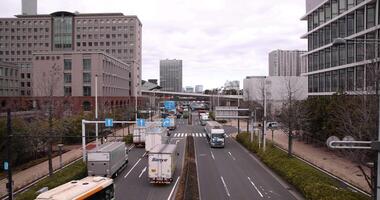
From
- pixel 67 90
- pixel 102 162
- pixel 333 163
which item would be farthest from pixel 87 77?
pixel 333 163

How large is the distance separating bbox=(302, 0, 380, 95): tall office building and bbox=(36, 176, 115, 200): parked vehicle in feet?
87.4

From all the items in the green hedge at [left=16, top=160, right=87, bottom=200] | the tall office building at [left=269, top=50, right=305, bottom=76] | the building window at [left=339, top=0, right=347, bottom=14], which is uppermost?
the tall office building at [left=269, top=50, right=305, bottom=76]

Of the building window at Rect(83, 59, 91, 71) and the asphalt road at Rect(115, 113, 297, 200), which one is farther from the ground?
the building window at Rect(83, 59, 91, 71)

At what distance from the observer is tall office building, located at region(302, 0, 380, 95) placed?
→ 4112 cm

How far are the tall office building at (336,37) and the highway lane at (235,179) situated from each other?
13381mm

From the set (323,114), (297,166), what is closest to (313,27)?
(323,114)

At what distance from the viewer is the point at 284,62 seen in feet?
→ 532

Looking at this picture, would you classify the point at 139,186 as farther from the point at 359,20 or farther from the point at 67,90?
the point at 67,90

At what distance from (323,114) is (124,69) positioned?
74505 mm

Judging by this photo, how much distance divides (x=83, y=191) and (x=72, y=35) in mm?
111500

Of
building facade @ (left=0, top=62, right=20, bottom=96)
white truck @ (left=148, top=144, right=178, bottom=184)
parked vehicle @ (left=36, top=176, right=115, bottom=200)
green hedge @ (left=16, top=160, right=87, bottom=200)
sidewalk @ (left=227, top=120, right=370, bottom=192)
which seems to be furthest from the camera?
building facade @ (left=0, top=62, right=20, bottom=96)

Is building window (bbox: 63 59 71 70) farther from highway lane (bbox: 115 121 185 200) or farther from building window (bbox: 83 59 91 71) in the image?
highway lane (bbox: 115 121 185 200)

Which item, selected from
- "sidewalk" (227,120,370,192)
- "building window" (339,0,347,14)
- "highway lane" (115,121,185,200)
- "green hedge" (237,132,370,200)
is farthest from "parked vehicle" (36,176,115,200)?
"building window" (339,0,347,14)

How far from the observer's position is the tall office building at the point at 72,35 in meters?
117
